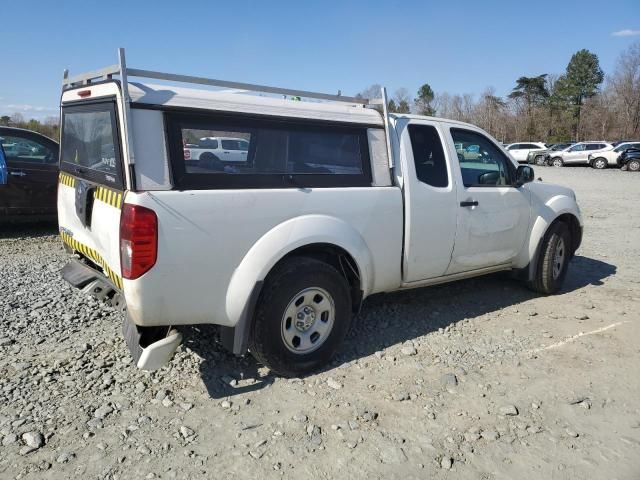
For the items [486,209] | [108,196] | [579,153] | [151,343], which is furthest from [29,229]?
[579,153]

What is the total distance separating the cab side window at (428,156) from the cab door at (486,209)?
7.0 inches

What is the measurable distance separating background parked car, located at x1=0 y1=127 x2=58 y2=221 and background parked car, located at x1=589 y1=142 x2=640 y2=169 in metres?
32.9

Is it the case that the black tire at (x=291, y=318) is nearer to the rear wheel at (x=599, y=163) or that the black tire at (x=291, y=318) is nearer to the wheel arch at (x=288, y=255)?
the wheel arch at (x=288, y=255)

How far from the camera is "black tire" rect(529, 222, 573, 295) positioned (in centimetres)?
556

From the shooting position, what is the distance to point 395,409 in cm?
334

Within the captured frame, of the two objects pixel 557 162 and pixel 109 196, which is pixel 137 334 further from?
pixel 557 162

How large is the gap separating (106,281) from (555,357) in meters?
3.63

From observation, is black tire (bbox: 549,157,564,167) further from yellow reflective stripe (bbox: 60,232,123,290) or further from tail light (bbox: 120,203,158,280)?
tail light (bbox: 120,203,158,280)

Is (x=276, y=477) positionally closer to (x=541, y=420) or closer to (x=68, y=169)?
(x=541, y=420)

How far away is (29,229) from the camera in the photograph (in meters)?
8.38

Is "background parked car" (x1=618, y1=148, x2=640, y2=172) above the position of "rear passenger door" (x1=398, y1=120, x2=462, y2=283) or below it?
above

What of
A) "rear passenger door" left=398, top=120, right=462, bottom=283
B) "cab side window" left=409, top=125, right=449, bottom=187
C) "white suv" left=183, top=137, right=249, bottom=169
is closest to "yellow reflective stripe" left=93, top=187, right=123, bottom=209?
"white suv" left=183, top=137, right=249, bottom=169

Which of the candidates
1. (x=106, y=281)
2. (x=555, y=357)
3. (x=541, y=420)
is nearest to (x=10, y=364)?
(x=106, y=281)

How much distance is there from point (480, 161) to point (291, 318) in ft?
8.78
